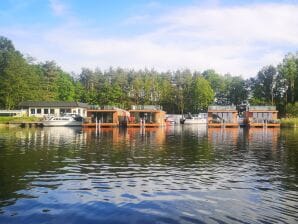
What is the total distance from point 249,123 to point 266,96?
114 ft

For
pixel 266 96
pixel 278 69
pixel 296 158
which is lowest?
pixel 296 158

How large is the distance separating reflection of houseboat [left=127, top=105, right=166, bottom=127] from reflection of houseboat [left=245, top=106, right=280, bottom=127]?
20.8m

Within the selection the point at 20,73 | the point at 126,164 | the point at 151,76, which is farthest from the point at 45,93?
the point at 126,164

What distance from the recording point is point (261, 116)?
85375mm

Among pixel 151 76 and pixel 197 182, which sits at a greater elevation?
pixel 151 76

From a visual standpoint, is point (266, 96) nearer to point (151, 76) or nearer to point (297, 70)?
point (297, 70)

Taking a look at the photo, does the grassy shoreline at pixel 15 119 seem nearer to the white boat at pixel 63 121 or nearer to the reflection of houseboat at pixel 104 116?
the white boat at pixel 63 121

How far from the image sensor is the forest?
9744 centimetres

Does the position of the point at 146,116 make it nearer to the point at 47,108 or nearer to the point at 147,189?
the point at 47,108

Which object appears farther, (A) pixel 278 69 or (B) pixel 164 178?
(A) pixel 278 69

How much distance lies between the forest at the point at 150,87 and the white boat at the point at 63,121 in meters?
19.1

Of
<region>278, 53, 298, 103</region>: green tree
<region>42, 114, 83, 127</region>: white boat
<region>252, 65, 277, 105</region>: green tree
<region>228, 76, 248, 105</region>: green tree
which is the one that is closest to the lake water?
<region>42, 114, 83, 127</region>: white boat

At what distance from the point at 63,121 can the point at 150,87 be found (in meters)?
41.6

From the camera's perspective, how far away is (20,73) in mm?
94375
